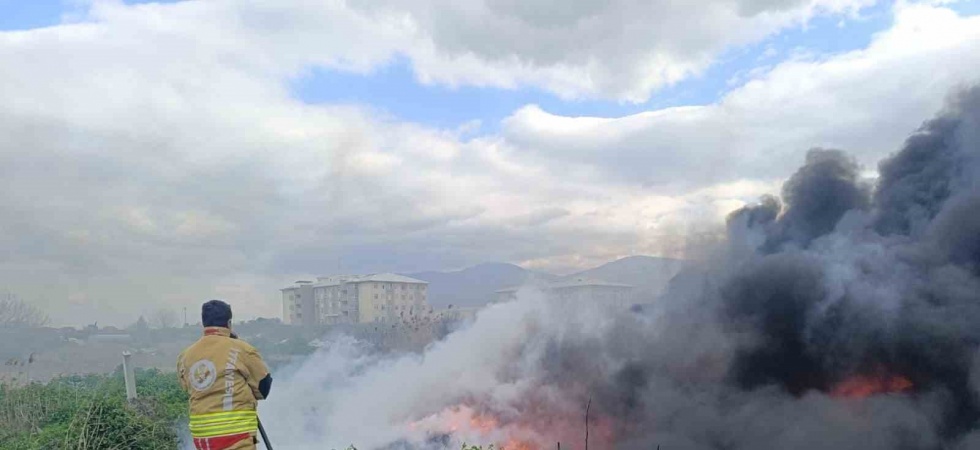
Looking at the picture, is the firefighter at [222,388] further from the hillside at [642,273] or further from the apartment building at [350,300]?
the apartment building at [350,300]

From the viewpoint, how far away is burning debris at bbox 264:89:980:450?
72.1 feet

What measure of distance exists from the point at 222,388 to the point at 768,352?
21401 millimetres

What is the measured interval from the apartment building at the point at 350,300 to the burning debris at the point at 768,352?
4925 cm

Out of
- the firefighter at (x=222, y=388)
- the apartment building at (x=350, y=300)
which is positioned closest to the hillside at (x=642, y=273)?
the firefighter at (x=222, y=388)

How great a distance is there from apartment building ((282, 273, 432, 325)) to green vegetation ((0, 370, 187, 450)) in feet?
144

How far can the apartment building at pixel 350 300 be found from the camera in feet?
262

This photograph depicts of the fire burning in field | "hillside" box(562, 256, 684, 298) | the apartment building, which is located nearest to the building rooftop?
the apartment building

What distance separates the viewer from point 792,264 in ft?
81.1

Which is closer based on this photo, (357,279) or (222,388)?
(222,388)

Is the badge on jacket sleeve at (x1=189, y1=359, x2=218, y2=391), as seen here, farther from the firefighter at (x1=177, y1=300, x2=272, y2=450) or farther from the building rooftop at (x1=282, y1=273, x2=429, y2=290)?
the building rooftop at (x1=282, y1=273, x2=429, y2=290)

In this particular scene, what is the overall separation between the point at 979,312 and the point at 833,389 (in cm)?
477

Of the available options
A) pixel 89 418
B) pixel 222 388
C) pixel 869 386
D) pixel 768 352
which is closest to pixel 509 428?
pixel 768 352

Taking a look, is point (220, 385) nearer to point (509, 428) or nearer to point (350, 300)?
point (509, 428)

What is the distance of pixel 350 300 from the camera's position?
265ft
